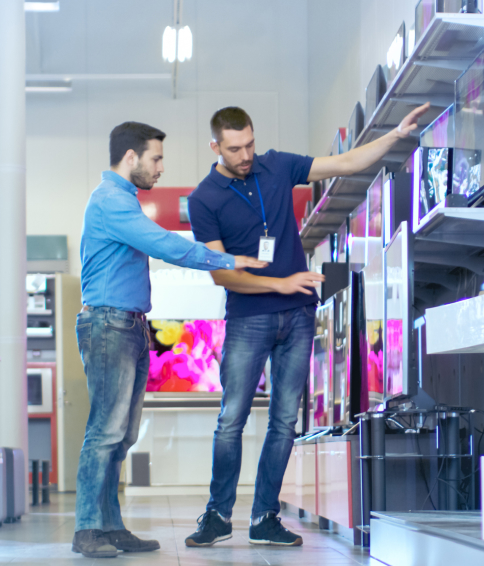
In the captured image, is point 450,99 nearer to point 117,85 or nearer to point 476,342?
point 476,342

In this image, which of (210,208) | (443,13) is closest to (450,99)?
(443,13)

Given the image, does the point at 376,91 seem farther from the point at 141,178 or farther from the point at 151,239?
the point at 151,239

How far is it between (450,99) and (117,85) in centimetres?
665

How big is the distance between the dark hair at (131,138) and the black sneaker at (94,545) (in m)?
1.24

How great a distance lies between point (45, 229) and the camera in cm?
861

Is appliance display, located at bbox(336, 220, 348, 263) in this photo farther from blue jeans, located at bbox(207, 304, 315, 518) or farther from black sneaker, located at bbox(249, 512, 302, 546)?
black sneaker, located at bbox(249, 512, 302, 546)

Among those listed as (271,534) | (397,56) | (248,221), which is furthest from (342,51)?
(271,534)

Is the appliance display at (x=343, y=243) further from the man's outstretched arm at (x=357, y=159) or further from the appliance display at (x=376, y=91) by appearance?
the man's outstretched arm at (x=357, y=159)

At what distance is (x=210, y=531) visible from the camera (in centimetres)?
259

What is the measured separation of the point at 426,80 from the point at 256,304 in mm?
990

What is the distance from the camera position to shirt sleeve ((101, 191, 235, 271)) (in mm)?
2416

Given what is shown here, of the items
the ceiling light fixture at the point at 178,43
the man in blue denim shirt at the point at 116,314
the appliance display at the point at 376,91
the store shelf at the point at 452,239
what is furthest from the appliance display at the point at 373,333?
the ceiling light fixture at the point at 178,43

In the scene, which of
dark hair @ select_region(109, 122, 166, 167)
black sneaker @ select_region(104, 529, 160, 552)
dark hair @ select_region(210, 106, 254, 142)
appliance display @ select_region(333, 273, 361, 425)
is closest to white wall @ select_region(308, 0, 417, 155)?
appliance display @ select_region(333, 273, 361, 425)

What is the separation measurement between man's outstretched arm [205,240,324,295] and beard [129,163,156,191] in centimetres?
31
